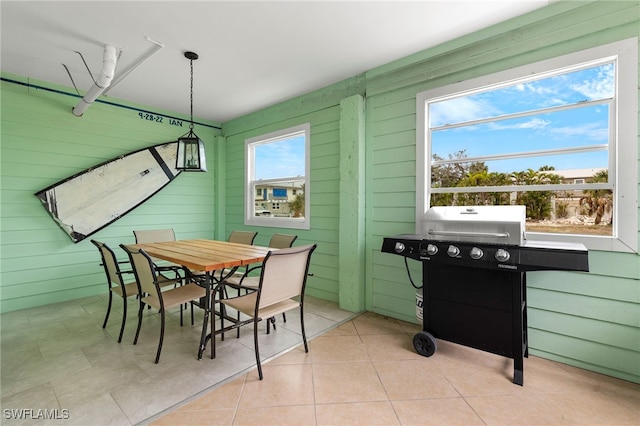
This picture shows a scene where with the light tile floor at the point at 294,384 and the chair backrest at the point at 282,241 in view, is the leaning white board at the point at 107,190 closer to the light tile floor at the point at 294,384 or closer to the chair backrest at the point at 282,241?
the light tile floor at the point at 294,384

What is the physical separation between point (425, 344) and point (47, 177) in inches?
184

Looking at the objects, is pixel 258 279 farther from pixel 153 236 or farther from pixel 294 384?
pixel 153 236

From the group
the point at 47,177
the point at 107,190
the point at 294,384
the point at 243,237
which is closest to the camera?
the point at 294,384

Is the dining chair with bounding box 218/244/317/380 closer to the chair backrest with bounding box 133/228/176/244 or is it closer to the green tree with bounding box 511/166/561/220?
the green tree with bounding box 511/166/561/220

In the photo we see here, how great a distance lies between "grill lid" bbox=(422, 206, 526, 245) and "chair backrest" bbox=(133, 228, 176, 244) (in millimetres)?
3290

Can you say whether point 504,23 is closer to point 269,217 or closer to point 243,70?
point 243,70

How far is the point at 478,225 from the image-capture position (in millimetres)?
2096

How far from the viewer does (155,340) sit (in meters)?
2.62

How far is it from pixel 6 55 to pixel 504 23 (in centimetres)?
479

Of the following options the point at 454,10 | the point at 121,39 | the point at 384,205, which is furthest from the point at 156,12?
the point at 384,205

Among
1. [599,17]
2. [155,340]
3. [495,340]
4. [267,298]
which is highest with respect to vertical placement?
[599,17]

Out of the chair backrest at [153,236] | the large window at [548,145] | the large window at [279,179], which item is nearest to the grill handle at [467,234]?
the large window at [548,145]

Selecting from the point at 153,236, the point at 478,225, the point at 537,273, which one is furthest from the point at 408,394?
the point at 153,236

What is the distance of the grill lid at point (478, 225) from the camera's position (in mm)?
1972
